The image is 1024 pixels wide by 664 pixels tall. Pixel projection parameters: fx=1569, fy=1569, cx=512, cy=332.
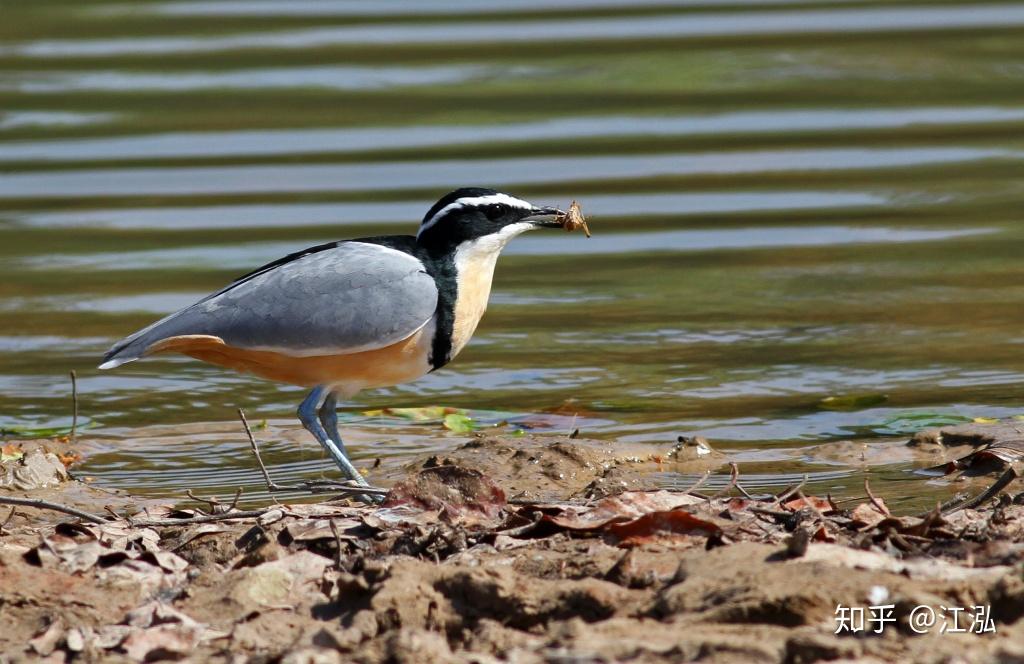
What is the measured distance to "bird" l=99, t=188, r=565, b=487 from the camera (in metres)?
7.35

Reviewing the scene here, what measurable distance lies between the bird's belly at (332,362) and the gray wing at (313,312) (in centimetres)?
7

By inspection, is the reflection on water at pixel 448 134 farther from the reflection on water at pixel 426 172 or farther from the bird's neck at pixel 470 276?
the bird's neck at pixel 470 276

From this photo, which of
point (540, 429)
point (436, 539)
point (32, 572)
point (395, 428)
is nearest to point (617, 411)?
point (540, 429)

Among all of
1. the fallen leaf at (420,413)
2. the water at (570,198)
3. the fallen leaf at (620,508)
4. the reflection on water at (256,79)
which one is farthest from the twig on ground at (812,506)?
the reflection on water at (256,79)

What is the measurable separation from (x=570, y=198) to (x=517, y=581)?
9061 millimetres

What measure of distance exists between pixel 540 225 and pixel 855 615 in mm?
3820

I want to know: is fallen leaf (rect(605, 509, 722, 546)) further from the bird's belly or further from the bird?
the bird's belly

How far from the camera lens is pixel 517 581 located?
489 cm

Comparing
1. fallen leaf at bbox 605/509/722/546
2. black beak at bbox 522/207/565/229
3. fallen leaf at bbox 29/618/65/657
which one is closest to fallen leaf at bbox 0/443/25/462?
black beak at bbox 522/207/565/229

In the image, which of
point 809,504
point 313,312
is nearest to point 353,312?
point 313,312

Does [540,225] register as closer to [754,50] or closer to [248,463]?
[248,463]

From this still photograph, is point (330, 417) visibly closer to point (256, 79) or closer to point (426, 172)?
point (426, 172)

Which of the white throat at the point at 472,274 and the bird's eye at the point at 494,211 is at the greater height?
the bird's eye at the point at 494,211

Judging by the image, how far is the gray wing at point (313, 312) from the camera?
7.33 meters
